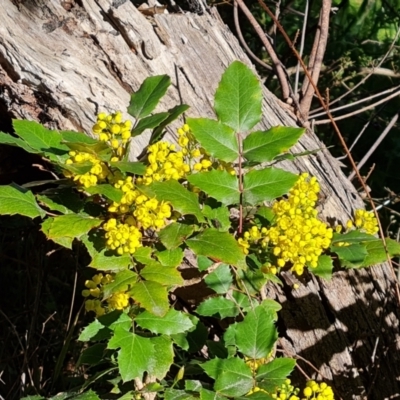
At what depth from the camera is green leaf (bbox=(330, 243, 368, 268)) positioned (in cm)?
142

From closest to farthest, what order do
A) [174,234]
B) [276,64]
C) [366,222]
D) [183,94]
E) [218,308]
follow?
[174,234], [218,308], [366,222], [183,94], [276,64]

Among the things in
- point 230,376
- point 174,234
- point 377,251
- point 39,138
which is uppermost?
point 39,138

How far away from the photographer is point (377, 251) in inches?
57.1

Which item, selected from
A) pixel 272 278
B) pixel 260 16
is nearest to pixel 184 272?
pixel 272 278

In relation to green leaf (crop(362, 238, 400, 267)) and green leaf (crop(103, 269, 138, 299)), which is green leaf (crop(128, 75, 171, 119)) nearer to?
green leaf (crop(103, 269, 138, 299))

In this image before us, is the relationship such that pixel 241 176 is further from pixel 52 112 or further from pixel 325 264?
pixel 52 112

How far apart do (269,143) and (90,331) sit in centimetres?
51

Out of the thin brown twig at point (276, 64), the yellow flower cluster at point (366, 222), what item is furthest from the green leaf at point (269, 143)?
the thin brown twig at point (276, 64)

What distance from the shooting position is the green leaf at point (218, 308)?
137 centimetres

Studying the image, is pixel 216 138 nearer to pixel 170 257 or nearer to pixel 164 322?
pixel 170 257

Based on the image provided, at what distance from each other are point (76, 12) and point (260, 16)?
6.18 ft

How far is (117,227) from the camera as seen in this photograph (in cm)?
120

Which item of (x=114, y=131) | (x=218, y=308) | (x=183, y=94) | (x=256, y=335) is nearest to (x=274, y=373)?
(x=256, y=335)

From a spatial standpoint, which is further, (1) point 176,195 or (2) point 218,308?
(2) point 218,308
